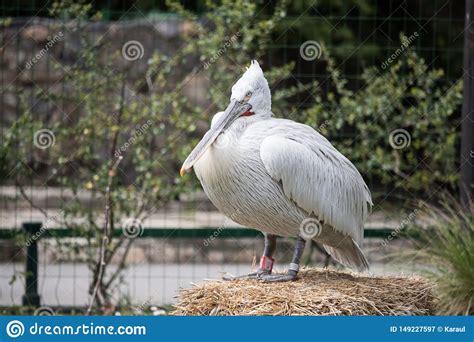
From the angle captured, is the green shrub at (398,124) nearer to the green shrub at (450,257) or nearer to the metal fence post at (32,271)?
the green shrub at (450,257)

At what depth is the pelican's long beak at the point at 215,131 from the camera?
438cm

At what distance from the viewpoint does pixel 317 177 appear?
177 inches

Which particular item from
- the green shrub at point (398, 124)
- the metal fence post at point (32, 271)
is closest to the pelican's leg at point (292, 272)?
the green shrub at point (398, 124)

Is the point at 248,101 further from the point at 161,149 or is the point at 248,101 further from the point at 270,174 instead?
the point at 161,149

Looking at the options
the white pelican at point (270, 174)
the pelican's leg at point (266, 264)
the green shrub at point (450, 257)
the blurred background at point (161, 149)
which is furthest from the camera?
the blurred background at point (161, 149)

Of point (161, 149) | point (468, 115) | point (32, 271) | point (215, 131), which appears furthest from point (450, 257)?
point (32, 271)

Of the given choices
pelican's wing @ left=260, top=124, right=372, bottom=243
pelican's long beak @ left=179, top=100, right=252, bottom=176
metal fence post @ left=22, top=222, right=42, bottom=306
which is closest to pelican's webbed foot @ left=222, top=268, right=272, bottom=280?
pelican's wing @ left=260, top=124, right=372, bottom=243

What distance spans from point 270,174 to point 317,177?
0.28 m

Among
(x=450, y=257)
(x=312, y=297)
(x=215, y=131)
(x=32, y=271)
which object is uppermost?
→ (x=215, y=131)

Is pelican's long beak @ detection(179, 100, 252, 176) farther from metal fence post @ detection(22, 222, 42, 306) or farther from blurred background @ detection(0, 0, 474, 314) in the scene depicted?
metal fence post @ detection(22, 222, 42, 306)

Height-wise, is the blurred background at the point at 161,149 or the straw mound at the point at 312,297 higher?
the blurred background at the point at 161,149

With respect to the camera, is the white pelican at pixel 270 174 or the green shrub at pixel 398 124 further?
the green shrub at pixel 398 124

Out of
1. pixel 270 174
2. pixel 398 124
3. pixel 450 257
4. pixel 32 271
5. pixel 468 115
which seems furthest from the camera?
pixel 398 124

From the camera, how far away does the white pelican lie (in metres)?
4.36
